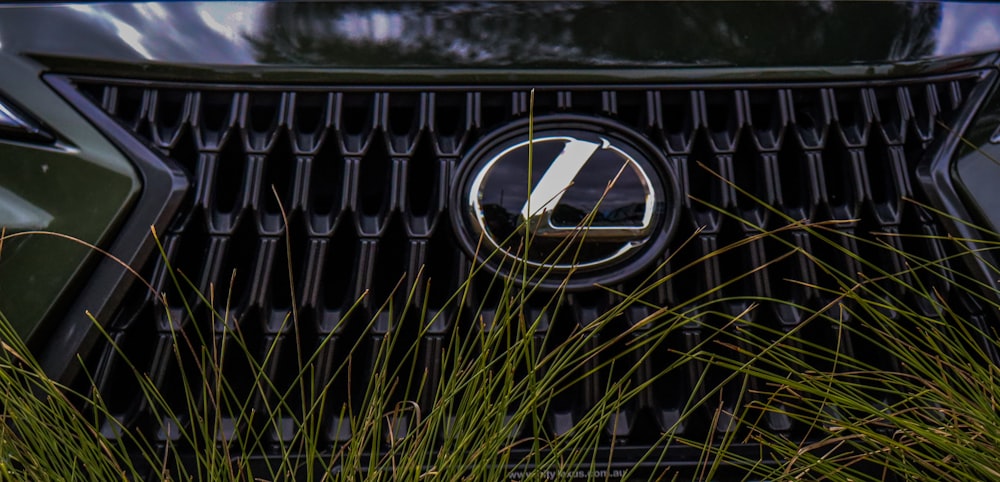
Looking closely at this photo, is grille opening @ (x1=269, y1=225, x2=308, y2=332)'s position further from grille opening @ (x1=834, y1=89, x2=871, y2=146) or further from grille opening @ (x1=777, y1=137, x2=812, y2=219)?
grille opening @ (x1=834, y1=89, x2=871, y2=146)

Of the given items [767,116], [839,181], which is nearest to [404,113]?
[767,116]

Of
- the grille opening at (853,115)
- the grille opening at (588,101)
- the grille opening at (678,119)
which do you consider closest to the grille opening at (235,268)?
the grille opening at (588,101)

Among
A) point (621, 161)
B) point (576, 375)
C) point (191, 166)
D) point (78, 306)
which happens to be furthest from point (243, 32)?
point (576, 375)

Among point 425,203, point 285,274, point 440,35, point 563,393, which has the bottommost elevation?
point 563,393

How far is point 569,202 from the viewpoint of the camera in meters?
1.31

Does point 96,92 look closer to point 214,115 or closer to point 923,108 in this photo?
point 214,115

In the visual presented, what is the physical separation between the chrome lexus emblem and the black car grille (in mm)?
35

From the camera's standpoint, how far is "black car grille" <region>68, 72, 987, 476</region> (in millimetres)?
1356

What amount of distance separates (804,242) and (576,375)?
403 millimetres

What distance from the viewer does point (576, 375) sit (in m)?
1.43

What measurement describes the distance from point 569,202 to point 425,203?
0.23 m

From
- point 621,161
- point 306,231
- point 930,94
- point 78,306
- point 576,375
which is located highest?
point 930,94

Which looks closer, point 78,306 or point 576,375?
point 78,306

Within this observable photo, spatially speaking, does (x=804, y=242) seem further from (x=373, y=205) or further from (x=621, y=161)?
(x=373, y=205)
